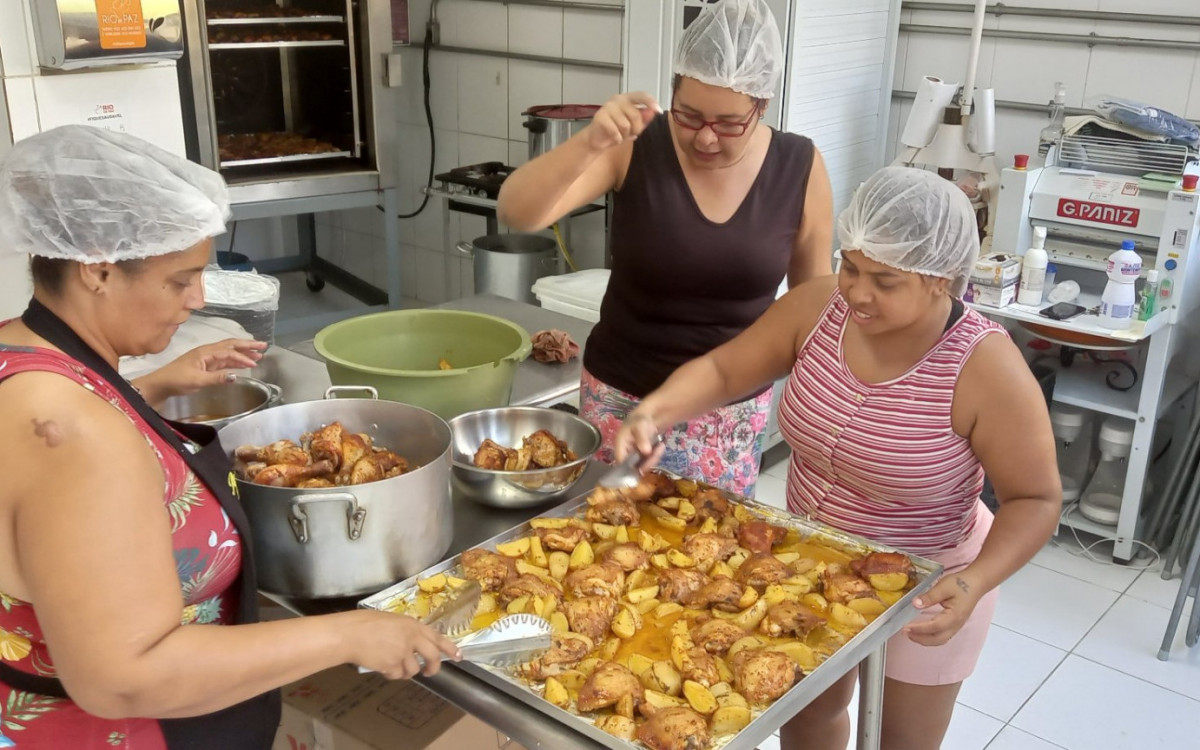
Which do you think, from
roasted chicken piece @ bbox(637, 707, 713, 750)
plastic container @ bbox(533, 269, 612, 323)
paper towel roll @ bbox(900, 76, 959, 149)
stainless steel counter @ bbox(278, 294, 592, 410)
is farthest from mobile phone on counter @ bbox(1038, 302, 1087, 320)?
roasted chicken piece @ bbox(637, 707, 713, 750)

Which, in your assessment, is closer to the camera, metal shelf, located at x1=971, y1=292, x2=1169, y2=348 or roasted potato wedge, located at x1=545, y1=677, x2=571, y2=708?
roasted potato wedge, located at x1=545, y1=677, x2=571, y2=708

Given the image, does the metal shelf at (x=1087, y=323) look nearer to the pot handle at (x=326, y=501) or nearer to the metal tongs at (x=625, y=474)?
the metal tongs at (x=625, y=474)

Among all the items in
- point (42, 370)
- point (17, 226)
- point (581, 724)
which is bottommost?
point (581, 724)

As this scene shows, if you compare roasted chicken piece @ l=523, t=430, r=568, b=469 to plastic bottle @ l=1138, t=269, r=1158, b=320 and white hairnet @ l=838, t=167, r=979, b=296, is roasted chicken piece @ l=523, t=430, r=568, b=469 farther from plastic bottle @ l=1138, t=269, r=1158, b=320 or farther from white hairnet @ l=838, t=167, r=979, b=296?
plastic bottle @ l=1138, t=269, r=1158, b=320

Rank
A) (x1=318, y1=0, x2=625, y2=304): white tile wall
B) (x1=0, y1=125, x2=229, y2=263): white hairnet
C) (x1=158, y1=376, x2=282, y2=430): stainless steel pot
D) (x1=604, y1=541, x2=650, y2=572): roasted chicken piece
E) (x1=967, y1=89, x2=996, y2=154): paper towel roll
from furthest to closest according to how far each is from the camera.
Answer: (x1=318, y1=0, x2=625, y2=304): white tile wall
(x1=967, y1=89, x2=996, y2=154): paper towel roll
(x1=158, y1=376, x2=282, y2=430): stainless steel pot
(x1=604, y1=541, x2=650, y2=572): roasted chicken piece
(x1=0, y1=125, x2=229, y2=263): white hairnet

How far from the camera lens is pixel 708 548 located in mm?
1542

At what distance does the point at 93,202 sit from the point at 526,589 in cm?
73

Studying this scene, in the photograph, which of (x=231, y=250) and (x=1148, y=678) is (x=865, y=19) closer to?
(x=1148, y=678)

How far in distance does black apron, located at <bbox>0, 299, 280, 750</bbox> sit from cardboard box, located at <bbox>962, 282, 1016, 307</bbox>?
252 cm

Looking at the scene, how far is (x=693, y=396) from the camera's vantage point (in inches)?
70.1

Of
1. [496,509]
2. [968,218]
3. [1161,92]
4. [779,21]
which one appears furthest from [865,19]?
[496,509]

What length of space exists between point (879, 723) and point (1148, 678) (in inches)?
62.4

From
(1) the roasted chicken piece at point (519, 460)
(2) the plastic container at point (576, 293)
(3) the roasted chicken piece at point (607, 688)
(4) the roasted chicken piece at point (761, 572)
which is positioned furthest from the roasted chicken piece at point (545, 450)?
(2) the plastic container at point (576, 293)

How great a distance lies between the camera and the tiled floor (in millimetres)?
2600
